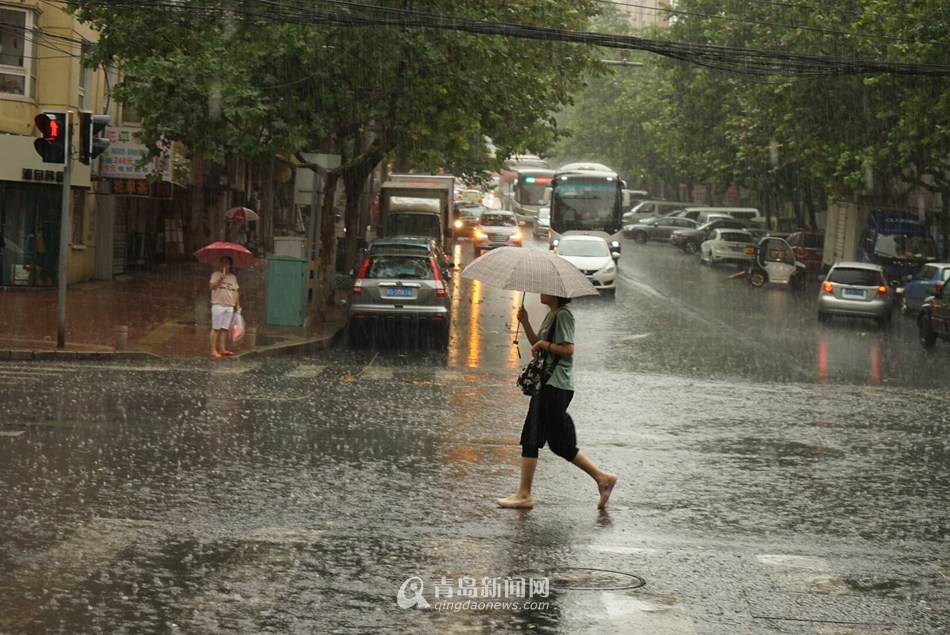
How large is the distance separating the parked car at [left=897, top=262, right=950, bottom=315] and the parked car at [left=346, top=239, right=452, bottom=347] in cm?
1523

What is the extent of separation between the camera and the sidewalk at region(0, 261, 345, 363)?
18.2m

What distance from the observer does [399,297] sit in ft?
70.1

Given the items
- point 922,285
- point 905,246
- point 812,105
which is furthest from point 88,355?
point 812,105

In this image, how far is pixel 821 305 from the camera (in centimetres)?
3034

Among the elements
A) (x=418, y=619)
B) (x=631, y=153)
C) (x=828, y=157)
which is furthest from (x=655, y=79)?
(x=418, y=619)

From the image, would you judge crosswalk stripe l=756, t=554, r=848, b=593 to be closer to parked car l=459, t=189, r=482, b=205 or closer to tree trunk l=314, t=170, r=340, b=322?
tree trunk l=314, t=170, r=340, b=322

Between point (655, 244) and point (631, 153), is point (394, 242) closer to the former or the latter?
point (655, 244)

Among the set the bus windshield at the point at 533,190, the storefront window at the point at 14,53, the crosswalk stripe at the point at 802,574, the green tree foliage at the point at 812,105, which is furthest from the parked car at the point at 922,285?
the bus windshield at the point at 533,190

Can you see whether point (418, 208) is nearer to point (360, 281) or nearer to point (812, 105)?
point (812, 105)

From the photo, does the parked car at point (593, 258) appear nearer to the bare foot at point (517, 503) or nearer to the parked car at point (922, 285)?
the parked car at point (922, 285)

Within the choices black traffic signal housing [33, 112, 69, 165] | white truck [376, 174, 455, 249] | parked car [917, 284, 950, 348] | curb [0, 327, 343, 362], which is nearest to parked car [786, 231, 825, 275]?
white truck [376, 174, 455, 249]

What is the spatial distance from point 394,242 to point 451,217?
17378 millimetres

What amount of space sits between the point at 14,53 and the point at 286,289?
366 inches

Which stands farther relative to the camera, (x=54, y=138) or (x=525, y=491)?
(x=54, y=138)
